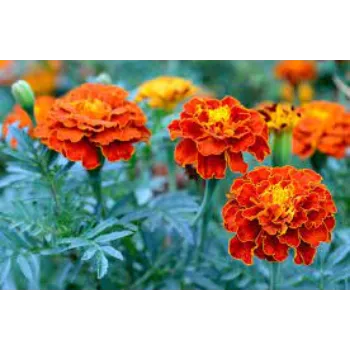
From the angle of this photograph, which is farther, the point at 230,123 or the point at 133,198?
the point at 133,198

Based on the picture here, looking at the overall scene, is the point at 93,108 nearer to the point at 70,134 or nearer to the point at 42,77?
the point at 70,134

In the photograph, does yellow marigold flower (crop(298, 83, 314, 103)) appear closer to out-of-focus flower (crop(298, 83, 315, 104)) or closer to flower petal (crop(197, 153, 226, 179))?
out-of-focus flower (crop(298, 83, 315, 104))

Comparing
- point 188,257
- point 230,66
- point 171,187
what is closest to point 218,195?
point 171,187

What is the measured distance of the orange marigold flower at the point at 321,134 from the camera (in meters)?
1.07

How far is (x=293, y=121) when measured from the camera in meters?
1.00

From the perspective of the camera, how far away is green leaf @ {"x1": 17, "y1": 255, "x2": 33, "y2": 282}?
830 millimetres

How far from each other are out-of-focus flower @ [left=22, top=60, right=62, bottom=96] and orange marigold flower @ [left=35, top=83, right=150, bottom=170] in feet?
3.38

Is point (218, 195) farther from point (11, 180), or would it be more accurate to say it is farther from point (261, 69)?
point (261, 69)

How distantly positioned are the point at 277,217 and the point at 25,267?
1.05 ft

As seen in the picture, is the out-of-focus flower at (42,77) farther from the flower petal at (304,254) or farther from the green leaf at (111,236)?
the flower petal at (304,254)

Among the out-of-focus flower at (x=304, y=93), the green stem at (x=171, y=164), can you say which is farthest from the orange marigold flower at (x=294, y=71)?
the green stem at (x=171, y=164)

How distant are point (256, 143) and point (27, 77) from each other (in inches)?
47.8

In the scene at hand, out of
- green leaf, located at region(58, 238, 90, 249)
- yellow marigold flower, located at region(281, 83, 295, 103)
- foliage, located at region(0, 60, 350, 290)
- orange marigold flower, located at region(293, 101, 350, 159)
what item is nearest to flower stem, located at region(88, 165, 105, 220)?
foliage, located at region(0, 60, 350, 290)

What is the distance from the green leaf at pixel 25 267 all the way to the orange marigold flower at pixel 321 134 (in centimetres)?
48
